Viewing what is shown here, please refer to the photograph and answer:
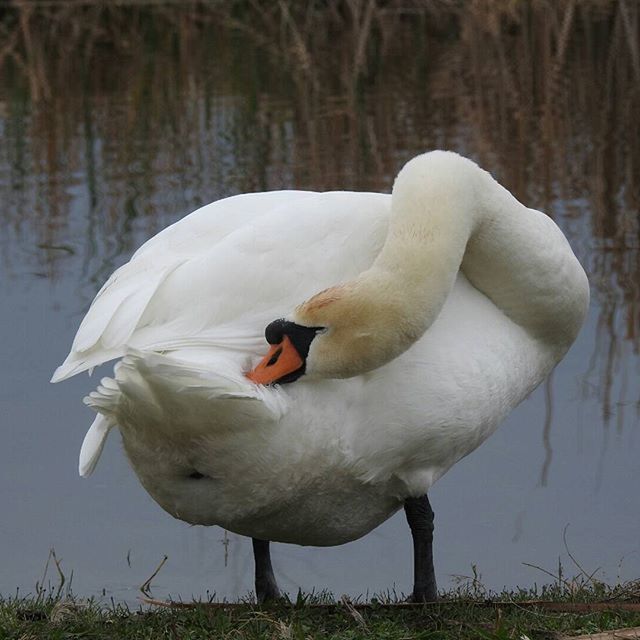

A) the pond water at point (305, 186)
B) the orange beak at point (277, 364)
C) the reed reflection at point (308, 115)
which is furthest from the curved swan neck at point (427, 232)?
the reed reflection at point (308, 115)

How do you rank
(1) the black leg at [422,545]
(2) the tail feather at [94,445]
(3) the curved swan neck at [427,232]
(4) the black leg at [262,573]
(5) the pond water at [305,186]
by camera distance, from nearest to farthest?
(3) the curved swan neck at [427,232], (2) the tail feather at [94,445], (1) the black leg at [422,545], (4) the black leg at [262,573], (5) the pond water at [305,186]

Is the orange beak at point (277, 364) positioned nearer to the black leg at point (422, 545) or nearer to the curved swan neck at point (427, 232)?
the curved swan neck at point (427, 232)

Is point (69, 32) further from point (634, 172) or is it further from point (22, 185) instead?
point (634, 172)

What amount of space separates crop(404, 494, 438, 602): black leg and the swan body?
15 centimetres

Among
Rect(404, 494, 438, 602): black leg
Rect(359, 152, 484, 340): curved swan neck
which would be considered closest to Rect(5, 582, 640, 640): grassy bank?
Rect(404, 494, 438, 602): black leg

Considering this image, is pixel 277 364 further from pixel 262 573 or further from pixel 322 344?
pixel 262 573

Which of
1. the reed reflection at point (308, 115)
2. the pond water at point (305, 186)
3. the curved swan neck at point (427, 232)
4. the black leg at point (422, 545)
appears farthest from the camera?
the reed reflection at point (308, 115)

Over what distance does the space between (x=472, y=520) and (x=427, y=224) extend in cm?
228

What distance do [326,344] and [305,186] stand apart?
20.7 ft

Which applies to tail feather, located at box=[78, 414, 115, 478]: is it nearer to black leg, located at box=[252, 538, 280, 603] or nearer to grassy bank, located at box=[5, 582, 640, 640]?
grassy bank, located at box=[5, 582, 640, 640]

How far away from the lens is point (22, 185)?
425 inches

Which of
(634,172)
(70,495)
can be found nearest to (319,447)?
(70,495)

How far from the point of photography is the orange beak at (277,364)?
405cm

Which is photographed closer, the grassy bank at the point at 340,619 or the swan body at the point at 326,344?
the swan body at the point at 326,344
